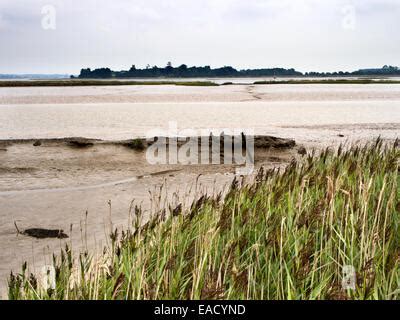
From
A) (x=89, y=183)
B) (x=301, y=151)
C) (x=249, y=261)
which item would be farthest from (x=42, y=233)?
(x=301, y=151)

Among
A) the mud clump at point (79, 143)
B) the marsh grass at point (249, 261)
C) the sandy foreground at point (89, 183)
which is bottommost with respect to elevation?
the sandy foreground at point (89, 183)

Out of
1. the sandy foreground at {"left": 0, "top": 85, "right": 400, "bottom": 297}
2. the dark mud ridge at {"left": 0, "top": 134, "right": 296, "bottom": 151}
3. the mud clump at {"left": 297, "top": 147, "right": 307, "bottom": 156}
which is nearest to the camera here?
the sandy foreground at {"left": 0, "top": 85, "right": 400, "bottom": 297}

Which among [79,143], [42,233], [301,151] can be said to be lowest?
[42,233]

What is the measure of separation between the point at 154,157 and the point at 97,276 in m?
6.87

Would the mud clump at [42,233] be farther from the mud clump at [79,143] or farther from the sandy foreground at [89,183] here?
the mud clump at [79,143]

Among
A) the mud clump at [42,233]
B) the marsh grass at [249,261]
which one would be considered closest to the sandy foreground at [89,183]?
the mud clump at [42,233]

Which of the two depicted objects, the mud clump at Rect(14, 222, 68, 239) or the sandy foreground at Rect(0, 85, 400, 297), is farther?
the mud clump at Rect(14, 222, 68, 239)

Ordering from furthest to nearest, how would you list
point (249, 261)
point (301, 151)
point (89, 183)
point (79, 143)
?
point (79, 143) < point (301, 151) < point (89, 183) < point (249, 261)

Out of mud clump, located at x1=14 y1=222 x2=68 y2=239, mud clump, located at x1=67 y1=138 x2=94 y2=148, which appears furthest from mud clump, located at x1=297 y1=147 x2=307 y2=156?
mud clump, located at x1=14 y1=222 x2=68 y2=239

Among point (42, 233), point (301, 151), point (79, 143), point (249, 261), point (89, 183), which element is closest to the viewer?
point (249, 261)

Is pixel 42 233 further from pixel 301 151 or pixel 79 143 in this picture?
pixel 301 151

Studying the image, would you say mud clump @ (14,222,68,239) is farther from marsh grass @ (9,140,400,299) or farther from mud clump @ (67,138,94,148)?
mud clump @ (67,138,94,148)
